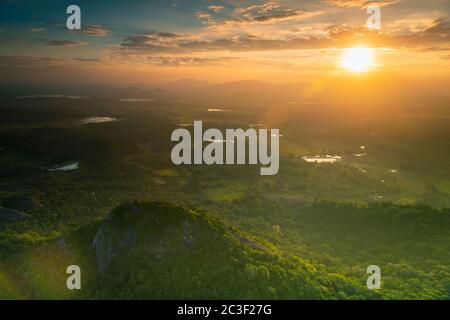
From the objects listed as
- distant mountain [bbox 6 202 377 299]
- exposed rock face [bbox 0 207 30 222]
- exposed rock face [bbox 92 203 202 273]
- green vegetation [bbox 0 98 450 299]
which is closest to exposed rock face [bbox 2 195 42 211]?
green vegetation [bbox 0 98 450 299]

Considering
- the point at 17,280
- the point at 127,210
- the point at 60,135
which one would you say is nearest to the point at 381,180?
the point at 127,210

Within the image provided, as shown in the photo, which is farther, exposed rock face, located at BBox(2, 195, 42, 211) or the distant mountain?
exposed rock face, located at BBox(2, 195, 42, 211)

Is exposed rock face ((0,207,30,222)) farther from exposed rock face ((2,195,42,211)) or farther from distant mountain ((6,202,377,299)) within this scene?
distant mountain ((6,202,377,299))

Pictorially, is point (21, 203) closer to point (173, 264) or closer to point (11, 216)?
point (11, 216)

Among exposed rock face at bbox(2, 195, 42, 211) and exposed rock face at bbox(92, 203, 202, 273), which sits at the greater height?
exposed rock face at bbox(92, 203, 202, 273)

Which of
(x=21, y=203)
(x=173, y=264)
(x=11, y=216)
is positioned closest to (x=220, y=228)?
(x=173, y=264)

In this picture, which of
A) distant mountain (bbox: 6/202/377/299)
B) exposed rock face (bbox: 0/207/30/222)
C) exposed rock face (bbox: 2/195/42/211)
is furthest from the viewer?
exposed rock face (bbox: 2/195/42/211)

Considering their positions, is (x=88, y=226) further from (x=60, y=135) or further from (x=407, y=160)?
(x=60, y=135)

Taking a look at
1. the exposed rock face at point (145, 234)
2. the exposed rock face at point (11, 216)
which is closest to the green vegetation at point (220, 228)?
the exposed rock face at point (145, 234)
